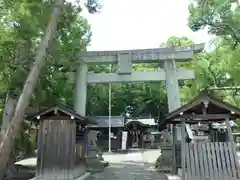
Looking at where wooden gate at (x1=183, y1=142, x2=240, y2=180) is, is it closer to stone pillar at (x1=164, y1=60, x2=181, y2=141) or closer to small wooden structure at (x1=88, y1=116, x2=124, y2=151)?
stone pillar at (x1=164, y1=60, x2=181, y2=141)

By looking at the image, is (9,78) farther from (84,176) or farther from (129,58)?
(129,58)

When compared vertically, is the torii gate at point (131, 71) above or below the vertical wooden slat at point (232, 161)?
above

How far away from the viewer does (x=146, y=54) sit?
1770 centimetres

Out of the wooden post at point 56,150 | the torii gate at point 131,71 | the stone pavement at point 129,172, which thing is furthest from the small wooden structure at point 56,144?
the torii gate at point 131,71

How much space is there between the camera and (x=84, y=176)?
13.8m

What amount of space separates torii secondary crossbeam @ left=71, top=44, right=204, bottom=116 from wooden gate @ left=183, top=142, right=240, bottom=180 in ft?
21.4

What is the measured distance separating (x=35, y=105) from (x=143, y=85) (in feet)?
95.6

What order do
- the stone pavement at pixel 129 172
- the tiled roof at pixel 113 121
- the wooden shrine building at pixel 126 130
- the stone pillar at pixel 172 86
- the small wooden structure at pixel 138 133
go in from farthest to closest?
the small wooden structure at pixel 138 133 → the wooden shrine building at pixel 126 130 → the tiled roof at pixel 113 121 → the stone pillar at pixel 172 86 → the stone pavement at pixel 129 172

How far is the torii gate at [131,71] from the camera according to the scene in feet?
56.6

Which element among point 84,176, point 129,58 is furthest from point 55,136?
point 129,58

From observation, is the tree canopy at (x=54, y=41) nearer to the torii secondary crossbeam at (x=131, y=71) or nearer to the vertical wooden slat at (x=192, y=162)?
the torii secondary crossbeam at (x=131, y=71)

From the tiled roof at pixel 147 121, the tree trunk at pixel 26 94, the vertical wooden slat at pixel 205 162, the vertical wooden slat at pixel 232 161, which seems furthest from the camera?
the tiled roof at pixel 147 121

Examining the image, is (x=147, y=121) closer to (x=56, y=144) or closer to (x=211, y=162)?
(x=56, y=144)

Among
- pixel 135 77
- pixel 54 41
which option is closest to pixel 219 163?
pixel 54 41
